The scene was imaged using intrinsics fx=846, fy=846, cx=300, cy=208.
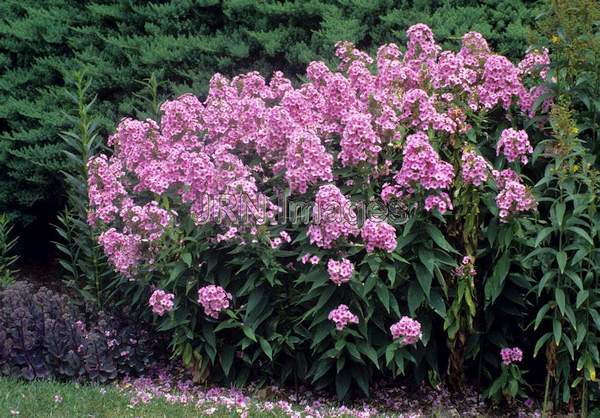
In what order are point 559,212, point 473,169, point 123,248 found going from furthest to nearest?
1. point 123,248
2. point 473,169
3. point 559,212

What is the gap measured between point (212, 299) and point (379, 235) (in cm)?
119

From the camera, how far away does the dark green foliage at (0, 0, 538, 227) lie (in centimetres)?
766

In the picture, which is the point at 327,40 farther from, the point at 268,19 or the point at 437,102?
the point at 437,102

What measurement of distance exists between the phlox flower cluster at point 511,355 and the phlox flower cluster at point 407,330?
699mm

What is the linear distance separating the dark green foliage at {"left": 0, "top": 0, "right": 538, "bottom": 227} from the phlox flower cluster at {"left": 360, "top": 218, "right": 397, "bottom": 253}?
2774 millimetres

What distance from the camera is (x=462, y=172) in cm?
531

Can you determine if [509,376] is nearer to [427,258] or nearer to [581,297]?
[581,297]

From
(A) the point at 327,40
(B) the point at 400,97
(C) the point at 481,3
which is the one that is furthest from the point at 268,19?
(B) the point at 400,97

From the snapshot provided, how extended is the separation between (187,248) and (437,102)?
1947 mm

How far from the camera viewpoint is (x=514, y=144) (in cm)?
544

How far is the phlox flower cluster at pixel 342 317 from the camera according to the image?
5.20 meters

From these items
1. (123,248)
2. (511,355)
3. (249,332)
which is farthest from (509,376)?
(123,248)

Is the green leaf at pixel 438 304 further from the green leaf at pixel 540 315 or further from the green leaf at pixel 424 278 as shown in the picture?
the green leaf at pixel 540 315

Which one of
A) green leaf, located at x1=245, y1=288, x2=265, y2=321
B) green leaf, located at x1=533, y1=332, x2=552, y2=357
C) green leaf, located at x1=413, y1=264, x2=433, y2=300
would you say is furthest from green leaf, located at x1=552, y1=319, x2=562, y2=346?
green leaf, located at x1=245, y1=288, x2=265, y2=321
